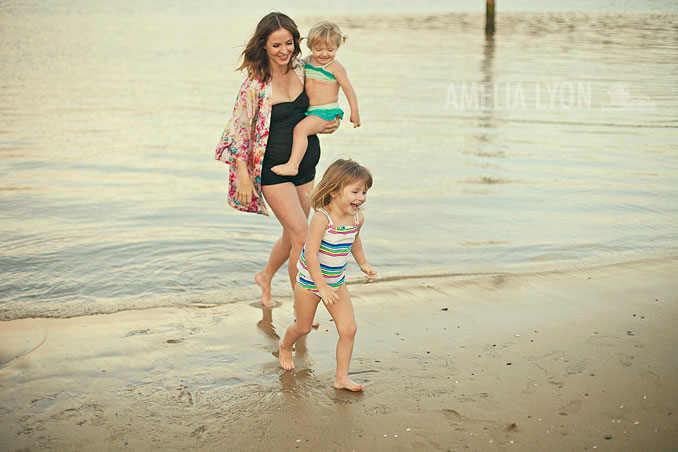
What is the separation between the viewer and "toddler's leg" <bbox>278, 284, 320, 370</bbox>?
3.94 m

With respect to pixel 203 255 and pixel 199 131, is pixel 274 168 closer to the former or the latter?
pixel 203 255

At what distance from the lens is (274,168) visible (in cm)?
450

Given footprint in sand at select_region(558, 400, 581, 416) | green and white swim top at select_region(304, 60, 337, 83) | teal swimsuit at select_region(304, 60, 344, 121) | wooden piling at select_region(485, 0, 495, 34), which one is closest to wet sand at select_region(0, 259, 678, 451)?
footprint in sand at select_region(558, 400, 581, 416)

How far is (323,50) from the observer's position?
450 cm

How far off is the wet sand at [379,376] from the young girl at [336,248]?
33 centimetres

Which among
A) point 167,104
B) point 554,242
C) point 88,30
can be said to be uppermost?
point 88,30

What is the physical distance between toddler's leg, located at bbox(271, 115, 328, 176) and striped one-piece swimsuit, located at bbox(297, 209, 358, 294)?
815 millimetres

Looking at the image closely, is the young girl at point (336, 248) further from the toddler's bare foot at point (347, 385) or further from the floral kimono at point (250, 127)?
the floral kimono at point (250, 127)

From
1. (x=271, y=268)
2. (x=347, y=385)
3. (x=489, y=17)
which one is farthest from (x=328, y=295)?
(x=489, y=17)

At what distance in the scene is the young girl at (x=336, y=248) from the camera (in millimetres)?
3695

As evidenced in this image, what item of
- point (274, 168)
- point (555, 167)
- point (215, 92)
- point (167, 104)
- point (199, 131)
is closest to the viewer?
point (274, 168)

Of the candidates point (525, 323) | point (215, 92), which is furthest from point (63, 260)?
point (215, 92)

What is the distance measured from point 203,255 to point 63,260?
3.80 feet

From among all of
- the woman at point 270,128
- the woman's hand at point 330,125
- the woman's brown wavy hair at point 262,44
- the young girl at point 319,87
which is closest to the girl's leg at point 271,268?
the woman at point 270,128
